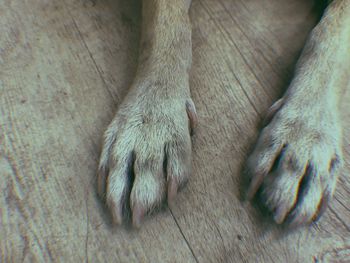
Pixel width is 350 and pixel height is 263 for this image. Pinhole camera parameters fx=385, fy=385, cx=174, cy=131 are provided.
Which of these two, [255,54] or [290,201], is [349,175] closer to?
[290,201]

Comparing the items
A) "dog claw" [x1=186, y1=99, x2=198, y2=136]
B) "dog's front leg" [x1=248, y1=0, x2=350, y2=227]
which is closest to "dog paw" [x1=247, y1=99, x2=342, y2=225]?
"dog's front leg" [x1=248, y1=0, x2=350, y2=227]

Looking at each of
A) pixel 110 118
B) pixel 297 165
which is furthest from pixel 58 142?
pixel 297 165

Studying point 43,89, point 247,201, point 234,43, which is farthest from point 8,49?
point 247,201

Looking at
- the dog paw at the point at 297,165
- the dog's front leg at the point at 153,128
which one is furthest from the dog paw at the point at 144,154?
the dog paw at the point at 297,165

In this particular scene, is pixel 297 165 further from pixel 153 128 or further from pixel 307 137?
pixel 153 128

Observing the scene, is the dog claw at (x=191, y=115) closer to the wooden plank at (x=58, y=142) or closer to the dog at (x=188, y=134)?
the dog at (x=188, y=134)

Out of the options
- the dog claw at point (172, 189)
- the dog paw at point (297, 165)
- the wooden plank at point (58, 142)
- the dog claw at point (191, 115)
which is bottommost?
the wooden plank at point (58, 142)

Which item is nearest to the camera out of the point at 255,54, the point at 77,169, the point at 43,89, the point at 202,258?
the point at 202,258

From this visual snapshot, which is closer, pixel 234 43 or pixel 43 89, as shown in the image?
pixel 43 89
